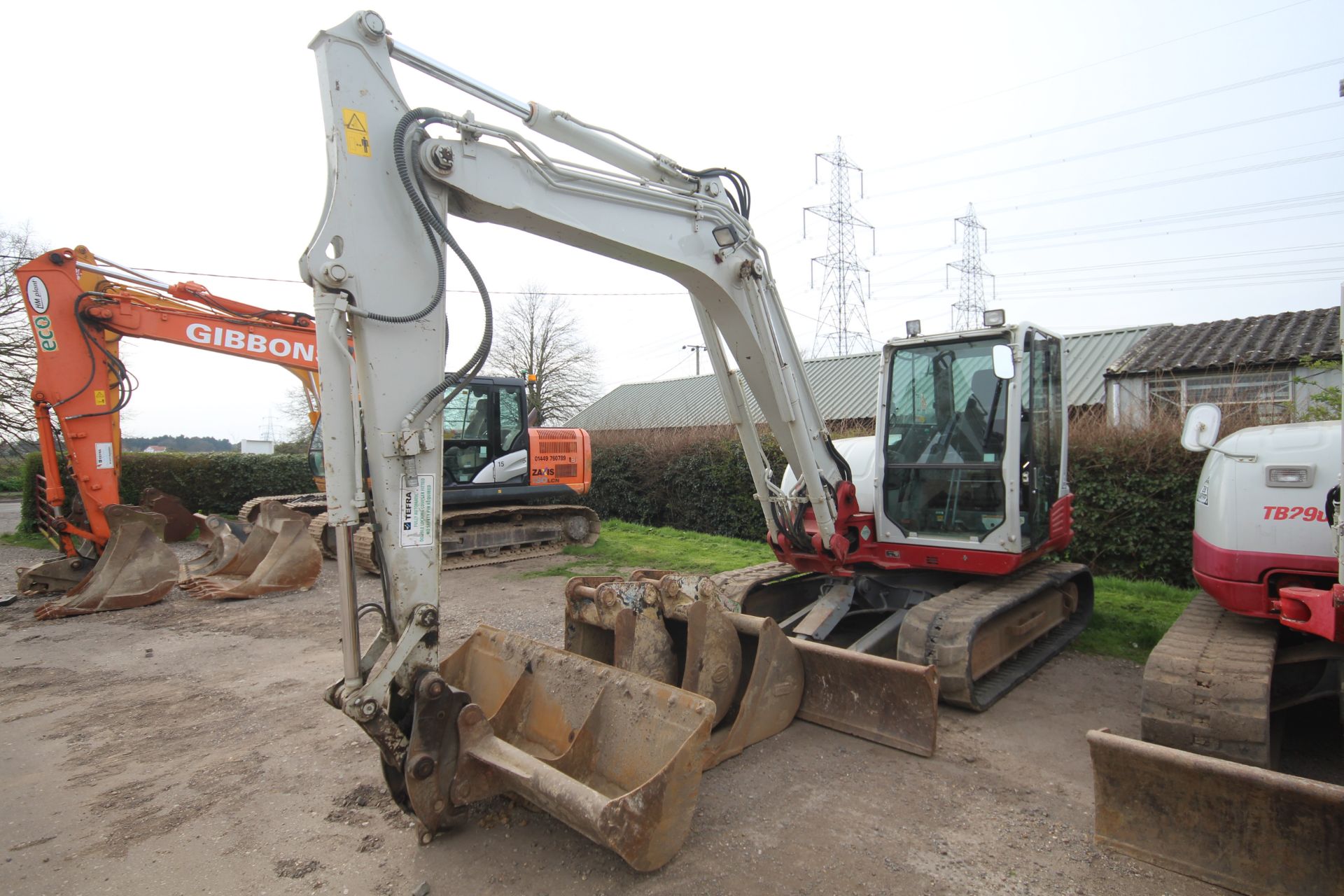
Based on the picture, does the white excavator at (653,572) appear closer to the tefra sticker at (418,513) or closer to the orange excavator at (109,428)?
the tefra sticker at (418,513)

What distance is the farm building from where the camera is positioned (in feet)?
33.7

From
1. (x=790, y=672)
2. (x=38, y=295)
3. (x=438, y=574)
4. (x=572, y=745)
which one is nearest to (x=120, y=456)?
(x=38, y=295)

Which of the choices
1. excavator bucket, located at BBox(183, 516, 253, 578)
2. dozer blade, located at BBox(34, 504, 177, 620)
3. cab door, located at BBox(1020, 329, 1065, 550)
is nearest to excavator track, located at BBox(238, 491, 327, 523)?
excavator bucket, located at BBox(183, 516, 253, 578)

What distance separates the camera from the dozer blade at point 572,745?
272 centimetres

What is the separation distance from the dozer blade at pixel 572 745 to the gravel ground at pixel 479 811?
0.25 m

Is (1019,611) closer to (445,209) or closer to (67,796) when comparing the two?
(445,209)

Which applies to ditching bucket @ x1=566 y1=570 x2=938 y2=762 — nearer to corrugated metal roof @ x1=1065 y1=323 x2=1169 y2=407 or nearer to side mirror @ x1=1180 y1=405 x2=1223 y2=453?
side mirror @ x1=1180 y1=405 x2=1223 y2=453

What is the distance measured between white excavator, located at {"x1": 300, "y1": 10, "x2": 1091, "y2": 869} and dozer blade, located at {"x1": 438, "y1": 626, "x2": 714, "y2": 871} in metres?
0.01

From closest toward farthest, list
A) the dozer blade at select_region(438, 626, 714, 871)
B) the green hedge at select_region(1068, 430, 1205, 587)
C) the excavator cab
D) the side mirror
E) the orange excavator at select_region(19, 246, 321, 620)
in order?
the dozer blade at select_region(438, 626, 714, 871)
the side mirror
the excavator cab
the green hedge at select_region(1068, 430, 1205, 587)
the orange excavator at select_region(19, 246, 321, 620)

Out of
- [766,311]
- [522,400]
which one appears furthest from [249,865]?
[522,400]

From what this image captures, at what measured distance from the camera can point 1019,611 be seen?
5152 millimetres

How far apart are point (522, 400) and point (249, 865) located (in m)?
8.04

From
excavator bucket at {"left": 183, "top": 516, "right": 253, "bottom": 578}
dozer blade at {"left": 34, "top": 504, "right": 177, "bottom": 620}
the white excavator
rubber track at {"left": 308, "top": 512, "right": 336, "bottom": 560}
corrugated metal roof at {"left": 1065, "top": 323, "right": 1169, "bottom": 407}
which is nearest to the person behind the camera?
the white excavator

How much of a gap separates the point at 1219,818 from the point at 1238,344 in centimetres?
1230
